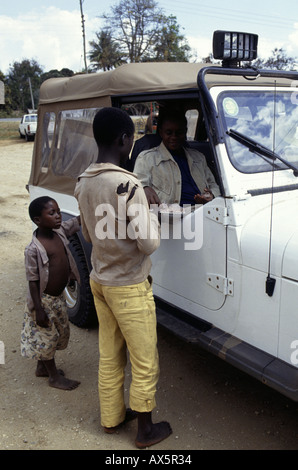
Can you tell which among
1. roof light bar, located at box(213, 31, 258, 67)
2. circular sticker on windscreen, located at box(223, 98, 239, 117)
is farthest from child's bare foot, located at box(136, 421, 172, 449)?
roof light bar, located at box(213, 31, 258, 67)

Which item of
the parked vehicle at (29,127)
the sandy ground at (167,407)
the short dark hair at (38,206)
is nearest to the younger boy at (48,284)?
the short dark hair at (38,206)

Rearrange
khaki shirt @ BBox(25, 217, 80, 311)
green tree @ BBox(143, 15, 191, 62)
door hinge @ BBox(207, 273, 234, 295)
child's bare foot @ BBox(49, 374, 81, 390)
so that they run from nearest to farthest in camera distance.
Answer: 1. door hinge @ BBox(207, 273, 234, 295)
2. khaki shirt @ BBox(25, 217, 80, 311)
3. child's bare foot @ BBox(49, 374, 81, 390)
4. green tree @ BBox(143, 15, 191, 62)

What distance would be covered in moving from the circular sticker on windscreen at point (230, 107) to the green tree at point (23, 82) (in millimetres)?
57302

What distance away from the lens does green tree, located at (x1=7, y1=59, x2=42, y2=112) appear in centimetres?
5788

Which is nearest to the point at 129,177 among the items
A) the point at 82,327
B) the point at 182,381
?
the point at 182,381

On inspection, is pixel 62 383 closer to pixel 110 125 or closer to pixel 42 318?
pixel 42 318

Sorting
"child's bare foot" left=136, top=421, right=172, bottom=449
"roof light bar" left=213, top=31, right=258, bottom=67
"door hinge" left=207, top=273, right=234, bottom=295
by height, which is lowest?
"child's bare foot" left=136, top=421, right=172, bottom=449

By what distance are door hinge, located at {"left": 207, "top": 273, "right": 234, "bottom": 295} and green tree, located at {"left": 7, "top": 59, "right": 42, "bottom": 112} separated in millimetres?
57663

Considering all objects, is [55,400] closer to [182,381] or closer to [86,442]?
[86,442]

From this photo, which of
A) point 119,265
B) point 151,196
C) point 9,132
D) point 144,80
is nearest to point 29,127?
point 9,132

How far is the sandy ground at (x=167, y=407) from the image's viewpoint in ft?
9.11

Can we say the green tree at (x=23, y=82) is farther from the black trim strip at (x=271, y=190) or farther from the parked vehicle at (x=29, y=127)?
the black trim strip at (x=271, y=190)

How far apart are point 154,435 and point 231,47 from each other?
8.06 feet

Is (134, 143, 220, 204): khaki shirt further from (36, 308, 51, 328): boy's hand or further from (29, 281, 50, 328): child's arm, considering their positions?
(36, 308, 51, 328): boy's hand
